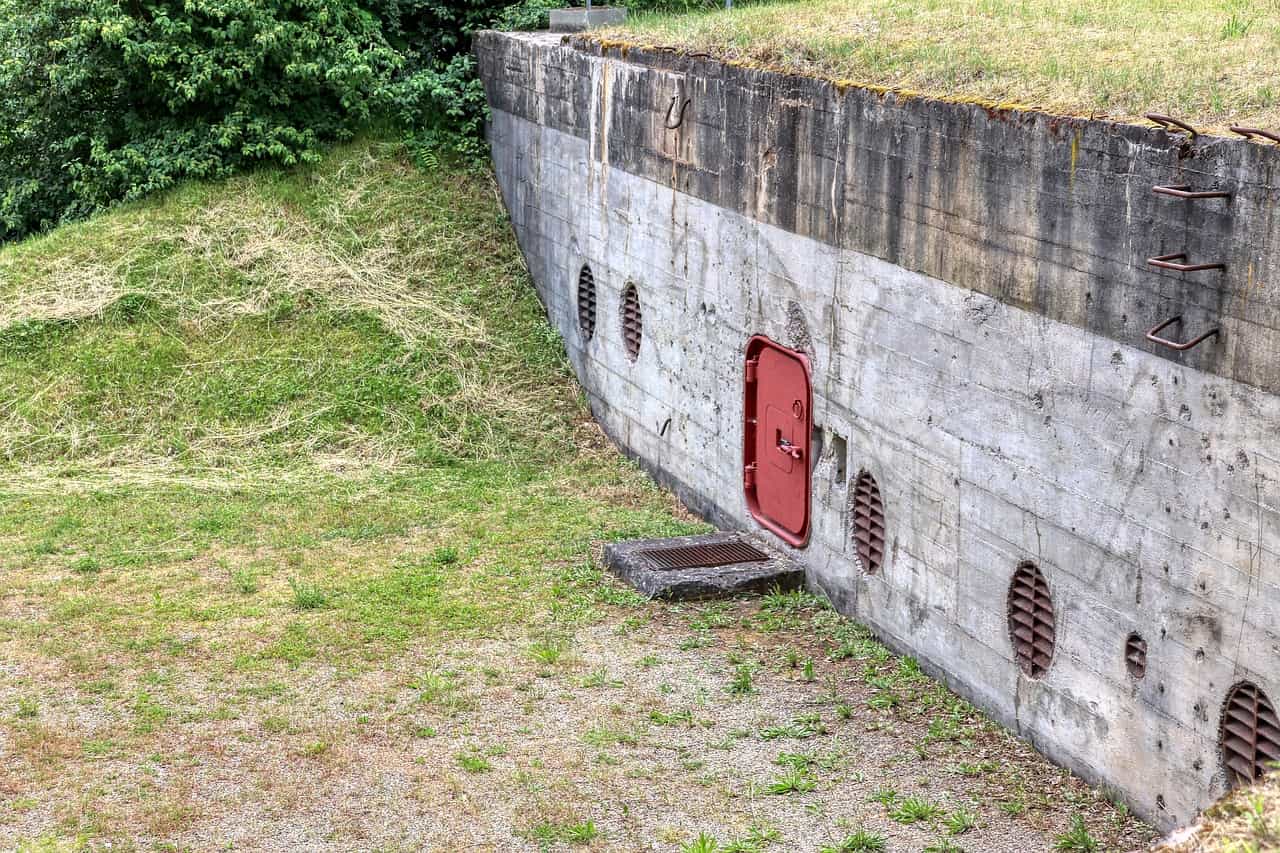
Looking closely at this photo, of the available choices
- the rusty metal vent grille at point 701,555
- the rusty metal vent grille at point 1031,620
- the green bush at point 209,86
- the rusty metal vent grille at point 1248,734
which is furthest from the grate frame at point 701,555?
the green bush at point 209,86

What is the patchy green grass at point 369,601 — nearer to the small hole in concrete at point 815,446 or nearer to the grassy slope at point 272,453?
the grassy slope at point 272,453

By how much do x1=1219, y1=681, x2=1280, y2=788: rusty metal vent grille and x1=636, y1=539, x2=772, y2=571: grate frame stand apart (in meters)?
4.62

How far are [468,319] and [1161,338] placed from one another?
9.56 m

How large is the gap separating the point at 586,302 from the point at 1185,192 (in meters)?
8.49

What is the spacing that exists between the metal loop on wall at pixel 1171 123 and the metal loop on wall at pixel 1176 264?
21.9 inches

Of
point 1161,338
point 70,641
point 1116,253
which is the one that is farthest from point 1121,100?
point 70,641

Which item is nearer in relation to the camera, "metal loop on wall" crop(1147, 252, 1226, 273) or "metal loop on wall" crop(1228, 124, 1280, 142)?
"metal loop on wall" crop(1228, 124, 1280, 142)

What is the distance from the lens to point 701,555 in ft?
36.7

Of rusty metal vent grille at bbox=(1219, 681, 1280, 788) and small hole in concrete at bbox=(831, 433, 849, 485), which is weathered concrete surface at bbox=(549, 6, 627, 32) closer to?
small hole in concrete at bbox=(831, 433, 849, 485)

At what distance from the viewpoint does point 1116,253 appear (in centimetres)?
739

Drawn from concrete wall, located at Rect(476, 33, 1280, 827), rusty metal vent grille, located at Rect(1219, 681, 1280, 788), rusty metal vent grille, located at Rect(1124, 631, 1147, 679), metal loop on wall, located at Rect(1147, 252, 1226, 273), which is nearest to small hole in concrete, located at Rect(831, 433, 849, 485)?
concrete wall, located at Rect(476, 33, 1280, 827)

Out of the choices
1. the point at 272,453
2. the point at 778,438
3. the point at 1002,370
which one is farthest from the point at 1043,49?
the point at 272,453

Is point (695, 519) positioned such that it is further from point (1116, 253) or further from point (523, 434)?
point (1116, 253)

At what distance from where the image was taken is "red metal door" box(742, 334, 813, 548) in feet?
35.1
